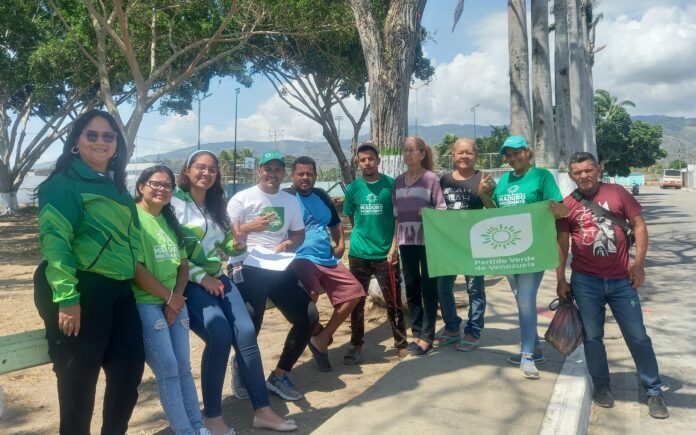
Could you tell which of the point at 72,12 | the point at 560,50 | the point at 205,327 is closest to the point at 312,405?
the point at 205,327

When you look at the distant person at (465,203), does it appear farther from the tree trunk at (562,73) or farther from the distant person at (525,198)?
the tree trunk at (562,73)

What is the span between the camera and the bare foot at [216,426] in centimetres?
351

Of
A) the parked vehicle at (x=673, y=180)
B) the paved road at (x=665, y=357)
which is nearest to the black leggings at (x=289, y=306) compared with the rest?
the paved road at (x=665, y=357)

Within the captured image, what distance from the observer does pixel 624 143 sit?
46.4m

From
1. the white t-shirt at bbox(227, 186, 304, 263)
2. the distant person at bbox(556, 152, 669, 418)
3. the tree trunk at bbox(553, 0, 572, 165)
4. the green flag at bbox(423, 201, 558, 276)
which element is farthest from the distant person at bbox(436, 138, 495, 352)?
the tree trunk at bbox(553, 0, 572, 165)

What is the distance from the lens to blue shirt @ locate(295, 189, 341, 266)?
4.80 meters

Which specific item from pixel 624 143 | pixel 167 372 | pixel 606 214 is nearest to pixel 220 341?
pixel 167 372

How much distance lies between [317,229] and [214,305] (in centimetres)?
145

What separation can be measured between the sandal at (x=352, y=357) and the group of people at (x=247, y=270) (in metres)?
0.02

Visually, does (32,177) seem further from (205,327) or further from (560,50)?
(205,327)

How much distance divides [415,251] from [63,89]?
25.2m

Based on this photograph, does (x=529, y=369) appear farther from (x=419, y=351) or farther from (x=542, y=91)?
(x=542, y=91)

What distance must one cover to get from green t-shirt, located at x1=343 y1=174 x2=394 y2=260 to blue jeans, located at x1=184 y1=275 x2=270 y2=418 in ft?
5.14

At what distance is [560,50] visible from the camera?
13.2 metres
